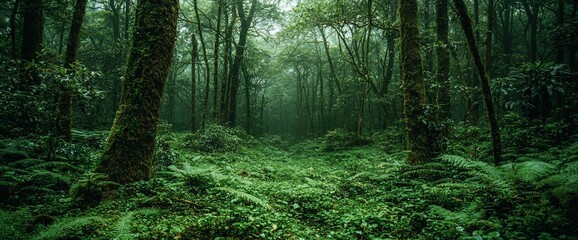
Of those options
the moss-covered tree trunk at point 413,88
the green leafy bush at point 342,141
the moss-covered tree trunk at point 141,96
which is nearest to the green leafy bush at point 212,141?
the green leafy bush at point 342,141

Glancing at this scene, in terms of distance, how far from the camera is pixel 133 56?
A: 5.61 metres

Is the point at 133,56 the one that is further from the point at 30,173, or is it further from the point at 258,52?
the point at 258,52

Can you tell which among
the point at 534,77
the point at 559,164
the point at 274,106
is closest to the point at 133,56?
the point at 559,164

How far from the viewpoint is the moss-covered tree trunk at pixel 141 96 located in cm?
527

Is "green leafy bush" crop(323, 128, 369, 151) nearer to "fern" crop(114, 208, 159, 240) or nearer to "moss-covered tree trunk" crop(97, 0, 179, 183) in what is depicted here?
"moss-covered tree trunk" crop(97, 0, 179, 183)

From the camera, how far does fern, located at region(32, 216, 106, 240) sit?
3182 mm

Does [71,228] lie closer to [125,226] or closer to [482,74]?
[125,226]

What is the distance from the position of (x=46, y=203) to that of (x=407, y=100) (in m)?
7.77

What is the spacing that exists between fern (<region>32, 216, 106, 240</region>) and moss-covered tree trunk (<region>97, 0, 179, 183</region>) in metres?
1.62

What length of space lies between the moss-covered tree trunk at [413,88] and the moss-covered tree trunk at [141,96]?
5.84 metres

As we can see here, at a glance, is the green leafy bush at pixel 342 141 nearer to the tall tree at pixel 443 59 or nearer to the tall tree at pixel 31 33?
the tall tree at pixel 443 59

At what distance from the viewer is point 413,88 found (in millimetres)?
7562

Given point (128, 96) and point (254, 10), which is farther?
point (254, 10)

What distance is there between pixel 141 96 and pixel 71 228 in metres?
2.75
